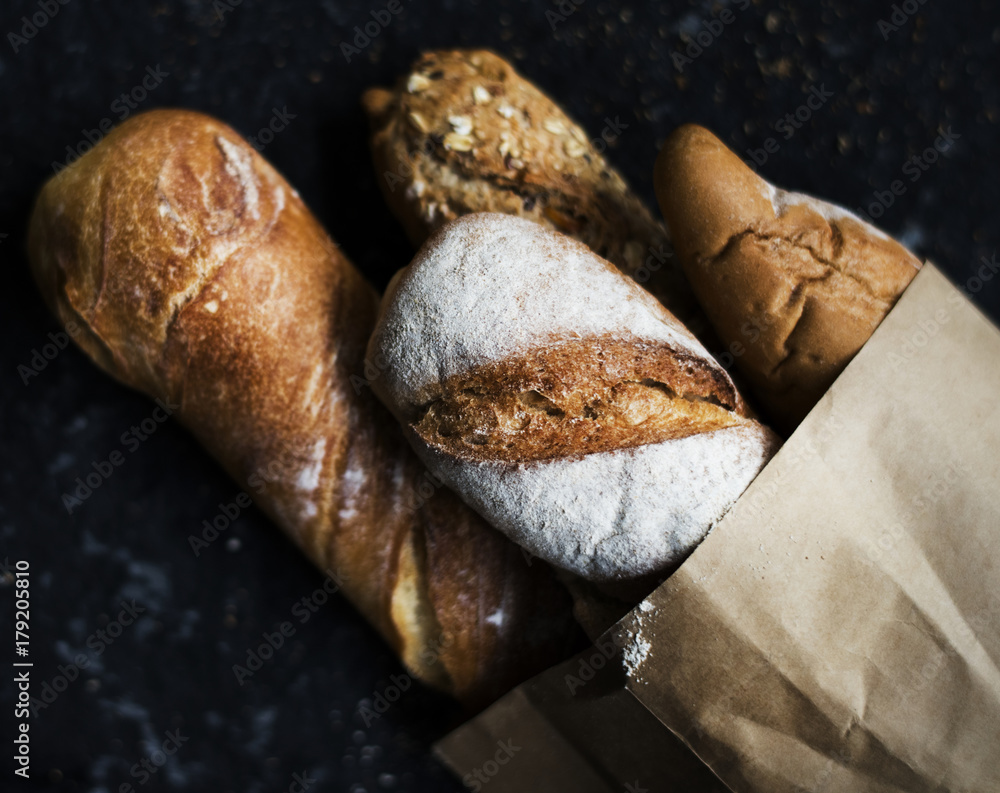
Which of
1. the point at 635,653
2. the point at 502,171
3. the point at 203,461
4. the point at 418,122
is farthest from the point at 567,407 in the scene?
the point at 203,461

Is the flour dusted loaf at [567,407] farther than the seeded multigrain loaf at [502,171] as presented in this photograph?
No

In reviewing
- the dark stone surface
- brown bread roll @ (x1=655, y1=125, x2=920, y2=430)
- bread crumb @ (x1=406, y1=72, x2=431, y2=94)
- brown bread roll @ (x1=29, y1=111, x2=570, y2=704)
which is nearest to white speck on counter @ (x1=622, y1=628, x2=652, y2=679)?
brown bread roll @ (x1=29, y1=111, x2=570, y2=704)

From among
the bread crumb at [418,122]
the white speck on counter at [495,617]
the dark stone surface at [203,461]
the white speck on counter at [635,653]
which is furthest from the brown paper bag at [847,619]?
the bread crumb at [418,122]

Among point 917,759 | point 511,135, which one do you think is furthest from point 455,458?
point 917,759

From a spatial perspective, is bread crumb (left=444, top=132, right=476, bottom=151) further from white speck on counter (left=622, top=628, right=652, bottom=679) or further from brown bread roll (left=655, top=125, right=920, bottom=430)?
white speck on counter (left=622, top=628, right=652, bottom=679)

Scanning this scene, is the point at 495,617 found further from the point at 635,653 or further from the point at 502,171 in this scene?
the point at 502,171

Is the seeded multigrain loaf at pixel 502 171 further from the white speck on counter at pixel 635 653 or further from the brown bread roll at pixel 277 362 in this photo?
the white speck on counter at pixel 635 653
